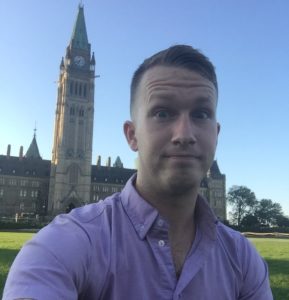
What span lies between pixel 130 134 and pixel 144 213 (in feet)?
1.50

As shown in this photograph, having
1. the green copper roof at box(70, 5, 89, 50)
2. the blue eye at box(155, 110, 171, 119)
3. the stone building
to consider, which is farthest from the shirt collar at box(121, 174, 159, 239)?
the green copper roof at box(70, 5, 89, 50)

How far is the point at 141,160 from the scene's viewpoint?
191cm

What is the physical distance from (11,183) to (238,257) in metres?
89.3

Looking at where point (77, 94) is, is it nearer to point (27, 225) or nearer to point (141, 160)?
point (27, 225)

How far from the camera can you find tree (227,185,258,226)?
9969 centimetres

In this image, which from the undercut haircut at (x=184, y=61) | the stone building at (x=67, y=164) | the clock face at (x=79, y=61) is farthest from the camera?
the clock face at (x=79, y=61)

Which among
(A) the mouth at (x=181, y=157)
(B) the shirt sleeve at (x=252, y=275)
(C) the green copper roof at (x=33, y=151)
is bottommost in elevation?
(B) the shirt sleeve at (x=252, y=275)

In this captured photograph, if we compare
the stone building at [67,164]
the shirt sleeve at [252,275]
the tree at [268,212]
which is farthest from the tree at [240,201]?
the shirt sleeve at [252,275]

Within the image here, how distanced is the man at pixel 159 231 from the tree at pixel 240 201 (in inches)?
3925

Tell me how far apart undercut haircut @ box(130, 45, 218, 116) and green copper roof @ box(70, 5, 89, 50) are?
3560 inches

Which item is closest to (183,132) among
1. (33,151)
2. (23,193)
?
(23,193)

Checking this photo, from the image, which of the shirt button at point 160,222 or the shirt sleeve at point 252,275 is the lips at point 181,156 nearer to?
the shirt button at point 160,222

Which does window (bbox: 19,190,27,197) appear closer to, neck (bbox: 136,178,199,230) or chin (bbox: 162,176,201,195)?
neck (bbox: 136,178,199,230)

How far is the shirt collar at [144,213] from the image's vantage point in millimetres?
1726
